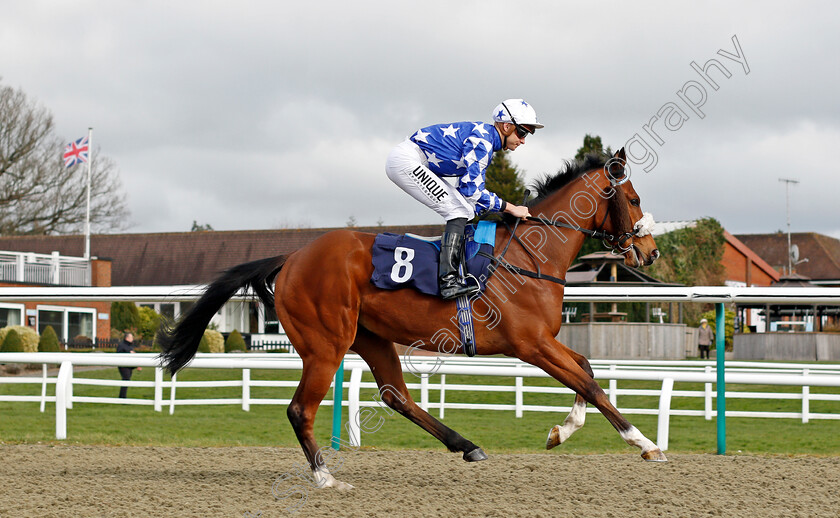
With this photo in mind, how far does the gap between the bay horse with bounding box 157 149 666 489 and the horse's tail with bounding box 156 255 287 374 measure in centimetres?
22

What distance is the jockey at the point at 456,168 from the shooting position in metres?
4.61

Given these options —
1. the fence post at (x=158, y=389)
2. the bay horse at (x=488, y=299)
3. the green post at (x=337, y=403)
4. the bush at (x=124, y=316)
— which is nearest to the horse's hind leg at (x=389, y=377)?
the bay horse at (x=488, y=299)

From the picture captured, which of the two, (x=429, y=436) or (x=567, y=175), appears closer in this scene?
(x=567, y=175)

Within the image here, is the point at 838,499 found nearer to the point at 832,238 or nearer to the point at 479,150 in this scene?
the point at 479,150

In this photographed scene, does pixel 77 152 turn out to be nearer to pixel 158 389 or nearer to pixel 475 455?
→ pixel 158 389

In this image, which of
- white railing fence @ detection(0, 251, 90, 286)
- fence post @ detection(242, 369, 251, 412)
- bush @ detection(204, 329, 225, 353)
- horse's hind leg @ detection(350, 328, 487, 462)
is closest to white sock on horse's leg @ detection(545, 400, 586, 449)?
horse's hind leg @ detection(350, 328, 487, 462)

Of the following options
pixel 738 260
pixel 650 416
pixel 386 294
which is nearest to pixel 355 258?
pixel 386 294

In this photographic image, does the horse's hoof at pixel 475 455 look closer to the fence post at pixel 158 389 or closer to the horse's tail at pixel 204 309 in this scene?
the horse's tail at pixel 204 309

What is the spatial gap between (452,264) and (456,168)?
59 centimetres

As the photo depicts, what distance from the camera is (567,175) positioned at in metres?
5.03

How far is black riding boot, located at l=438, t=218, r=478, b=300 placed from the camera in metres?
→ 4.52

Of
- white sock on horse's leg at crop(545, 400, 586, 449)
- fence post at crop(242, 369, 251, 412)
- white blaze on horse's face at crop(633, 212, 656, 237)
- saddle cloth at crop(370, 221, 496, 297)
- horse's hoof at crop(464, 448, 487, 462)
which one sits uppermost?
white blaze on horse's face at crop(633, 212, 656, 237)

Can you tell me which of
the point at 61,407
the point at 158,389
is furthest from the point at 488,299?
the point at 158,389

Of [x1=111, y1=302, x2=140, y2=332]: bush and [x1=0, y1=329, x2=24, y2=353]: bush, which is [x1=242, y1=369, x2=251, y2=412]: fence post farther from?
[x1=111, y1=302, x2=140, y2=332]: bush
